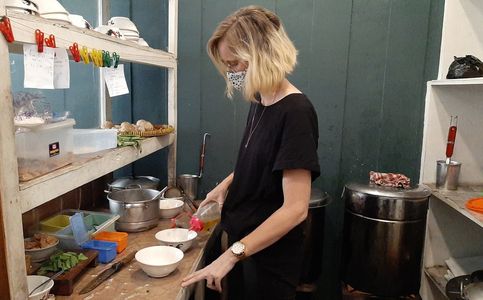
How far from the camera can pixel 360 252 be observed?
1880mm

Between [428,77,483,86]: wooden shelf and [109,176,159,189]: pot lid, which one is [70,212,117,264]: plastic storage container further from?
[428,77,483,86]: wooden shelf

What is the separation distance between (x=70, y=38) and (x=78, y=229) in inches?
26.7

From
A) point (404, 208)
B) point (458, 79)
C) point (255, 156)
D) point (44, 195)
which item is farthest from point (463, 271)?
point (44, 195)

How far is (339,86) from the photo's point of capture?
2.19 m

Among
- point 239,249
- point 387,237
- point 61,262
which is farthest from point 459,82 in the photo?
point 61,262

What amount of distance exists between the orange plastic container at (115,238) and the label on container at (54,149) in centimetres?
41

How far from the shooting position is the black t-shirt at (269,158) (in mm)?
1123

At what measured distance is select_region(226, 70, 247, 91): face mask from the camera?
1.28 m

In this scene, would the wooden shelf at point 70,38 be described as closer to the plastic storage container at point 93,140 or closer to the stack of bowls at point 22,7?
the stack of bowls at point 22,7

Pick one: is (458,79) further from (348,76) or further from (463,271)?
(463,271)

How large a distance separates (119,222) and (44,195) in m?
0.68

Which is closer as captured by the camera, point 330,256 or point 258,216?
point 258,216

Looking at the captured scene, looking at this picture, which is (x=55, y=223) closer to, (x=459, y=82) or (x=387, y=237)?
(x=387, y=237)

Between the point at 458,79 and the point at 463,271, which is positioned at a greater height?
the point at 458,79
